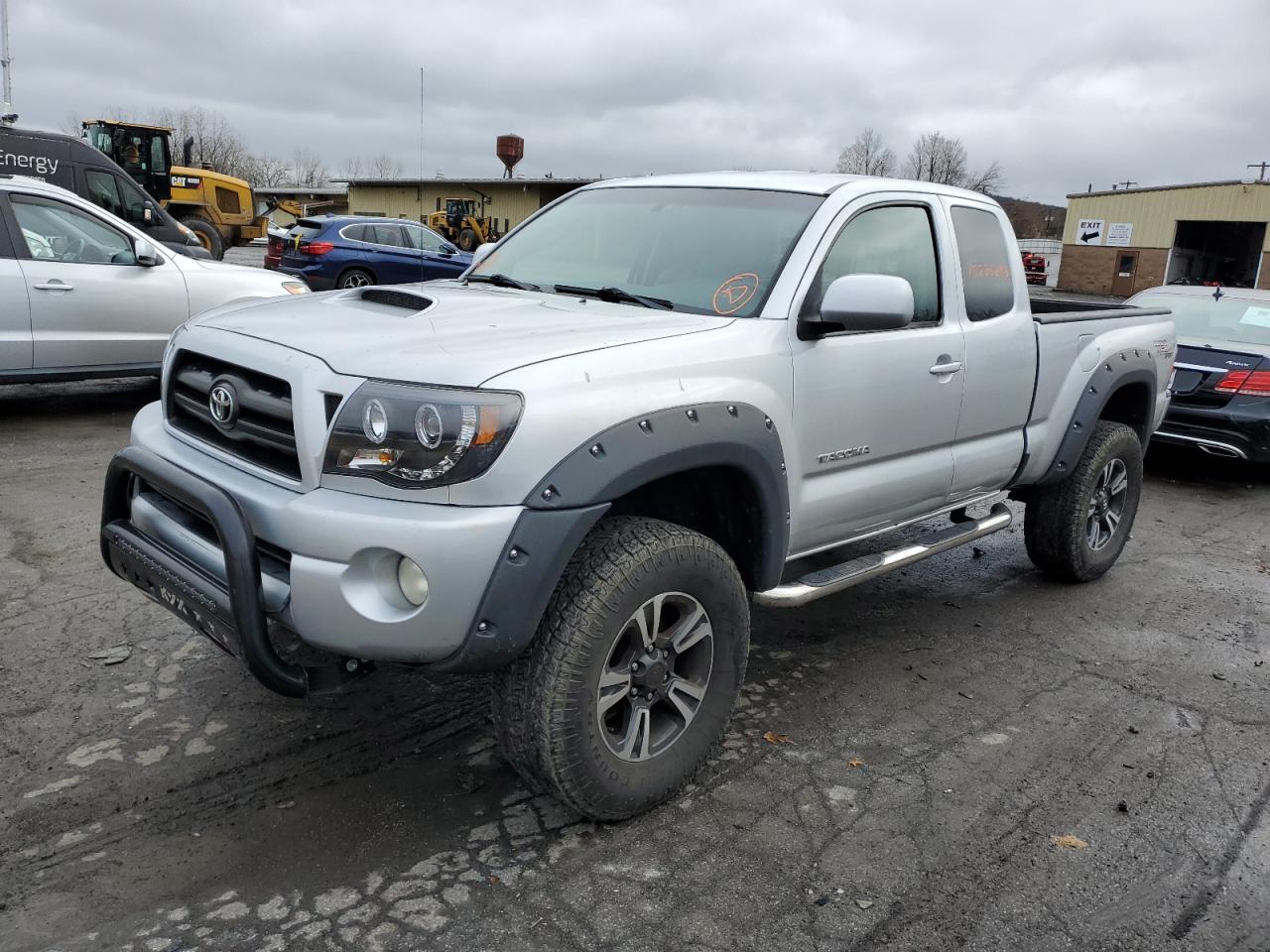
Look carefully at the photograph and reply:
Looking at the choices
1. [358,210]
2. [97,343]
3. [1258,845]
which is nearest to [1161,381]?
[1258,845]

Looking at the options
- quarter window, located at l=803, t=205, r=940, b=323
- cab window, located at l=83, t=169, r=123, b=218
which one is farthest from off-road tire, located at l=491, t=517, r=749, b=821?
cab window, located at l=83, t=169, r=123, b=218

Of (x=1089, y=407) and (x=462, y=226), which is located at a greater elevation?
(x=462, y=226)

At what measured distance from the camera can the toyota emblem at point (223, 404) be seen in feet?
9.55

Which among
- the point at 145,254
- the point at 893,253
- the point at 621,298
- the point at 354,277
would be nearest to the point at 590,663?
the point at 621,298

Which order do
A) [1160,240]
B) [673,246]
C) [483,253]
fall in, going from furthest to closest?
[1160,240] → [483,253] → [673,246]

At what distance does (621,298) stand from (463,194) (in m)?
46.2

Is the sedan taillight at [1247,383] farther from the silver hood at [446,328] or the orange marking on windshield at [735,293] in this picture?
the silver hood at [446,328]

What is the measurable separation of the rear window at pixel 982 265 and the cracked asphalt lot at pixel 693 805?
1497 millimetres

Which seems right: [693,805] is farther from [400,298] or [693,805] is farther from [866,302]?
[400,298]

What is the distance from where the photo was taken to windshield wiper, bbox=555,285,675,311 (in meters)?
3.48

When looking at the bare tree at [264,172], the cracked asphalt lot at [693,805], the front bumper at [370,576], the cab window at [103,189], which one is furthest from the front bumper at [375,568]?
the bare tree at [264,172]

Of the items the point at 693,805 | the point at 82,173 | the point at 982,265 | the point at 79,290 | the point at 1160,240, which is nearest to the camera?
the point at 693,805

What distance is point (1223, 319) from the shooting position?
A: 27.8ft

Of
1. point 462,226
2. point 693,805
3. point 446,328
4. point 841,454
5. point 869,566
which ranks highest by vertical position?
point 462,226
